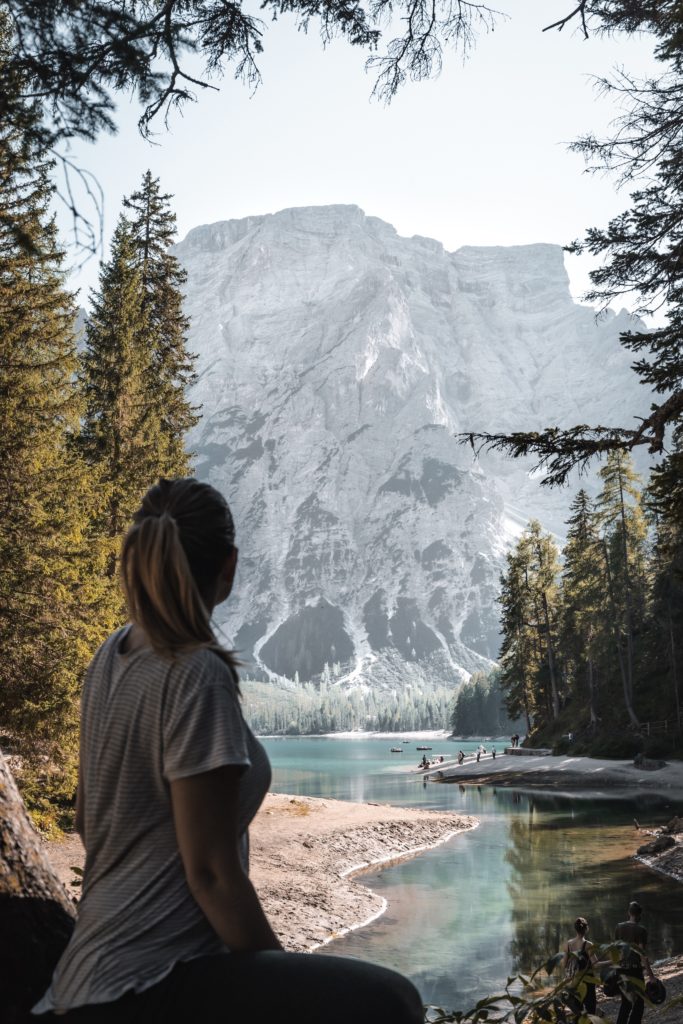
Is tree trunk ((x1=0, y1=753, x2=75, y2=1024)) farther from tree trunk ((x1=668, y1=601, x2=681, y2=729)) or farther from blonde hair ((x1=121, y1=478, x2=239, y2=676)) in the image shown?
tree trunk ((x1=668, y1=601, x2=681, y2=729))

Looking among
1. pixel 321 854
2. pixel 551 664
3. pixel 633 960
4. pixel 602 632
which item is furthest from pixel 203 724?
pixel 551 664

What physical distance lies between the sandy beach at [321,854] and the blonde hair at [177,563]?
10125mm

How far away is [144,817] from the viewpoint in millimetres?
1661

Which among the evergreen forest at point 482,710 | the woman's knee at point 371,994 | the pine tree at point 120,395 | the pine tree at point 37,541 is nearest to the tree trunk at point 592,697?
the pine tree at point 120,395

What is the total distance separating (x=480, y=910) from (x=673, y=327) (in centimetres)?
1377

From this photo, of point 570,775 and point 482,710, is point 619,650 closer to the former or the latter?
point 570,775

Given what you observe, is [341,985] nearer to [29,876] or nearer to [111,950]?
[111,950]

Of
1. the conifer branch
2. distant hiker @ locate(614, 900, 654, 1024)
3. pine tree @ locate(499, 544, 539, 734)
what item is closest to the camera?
distant hiker @ locate(614, 900, 654, 1024)

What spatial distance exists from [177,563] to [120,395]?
23.1 meters

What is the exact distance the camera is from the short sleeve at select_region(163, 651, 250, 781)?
62.5 inches

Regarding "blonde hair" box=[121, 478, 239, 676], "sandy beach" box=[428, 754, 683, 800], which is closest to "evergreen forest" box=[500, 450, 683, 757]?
"sandy beach" box=[428, 754, 683, 800]

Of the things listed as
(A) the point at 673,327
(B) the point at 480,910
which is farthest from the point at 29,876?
A: (B) the point at 480,910

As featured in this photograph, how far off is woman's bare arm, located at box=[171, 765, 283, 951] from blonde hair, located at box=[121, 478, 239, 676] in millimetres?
239

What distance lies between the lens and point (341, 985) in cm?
158
